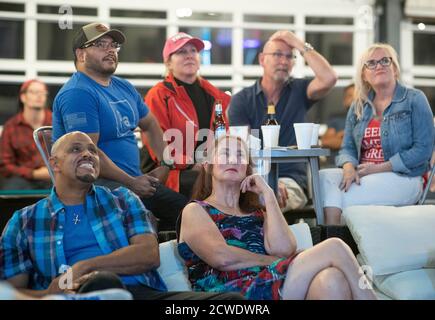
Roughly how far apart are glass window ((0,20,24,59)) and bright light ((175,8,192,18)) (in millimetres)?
1602

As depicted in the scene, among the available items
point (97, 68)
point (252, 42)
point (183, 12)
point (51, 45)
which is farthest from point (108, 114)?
point (252, 42)

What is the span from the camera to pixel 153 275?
3029 millimetres

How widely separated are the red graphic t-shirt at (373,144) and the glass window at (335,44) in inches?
167

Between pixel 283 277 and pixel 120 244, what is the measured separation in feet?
2.09

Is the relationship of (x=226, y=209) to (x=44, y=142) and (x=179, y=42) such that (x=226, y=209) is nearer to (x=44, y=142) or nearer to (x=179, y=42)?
(x=44, y=142)

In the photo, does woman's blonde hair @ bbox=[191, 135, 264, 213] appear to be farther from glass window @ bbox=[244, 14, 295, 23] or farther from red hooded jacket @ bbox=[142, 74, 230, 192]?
glass window @ bbox=[244, 14, 295, 23]

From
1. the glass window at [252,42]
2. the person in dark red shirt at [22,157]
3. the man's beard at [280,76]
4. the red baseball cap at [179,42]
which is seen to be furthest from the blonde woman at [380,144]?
the glass window at [252,42]

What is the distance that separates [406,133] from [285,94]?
0.89 metres

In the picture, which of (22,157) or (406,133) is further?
(22,157)

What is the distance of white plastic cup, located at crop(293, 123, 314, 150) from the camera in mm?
3932

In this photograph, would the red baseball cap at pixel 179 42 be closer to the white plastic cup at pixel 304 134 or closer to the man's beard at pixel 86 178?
the white plastic cup at pixel 304 134

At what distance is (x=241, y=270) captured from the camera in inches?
119

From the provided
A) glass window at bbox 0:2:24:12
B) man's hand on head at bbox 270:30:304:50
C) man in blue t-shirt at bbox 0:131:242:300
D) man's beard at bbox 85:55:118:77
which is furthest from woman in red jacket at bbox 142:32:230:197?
glass window at bbox 0:2:24:12
